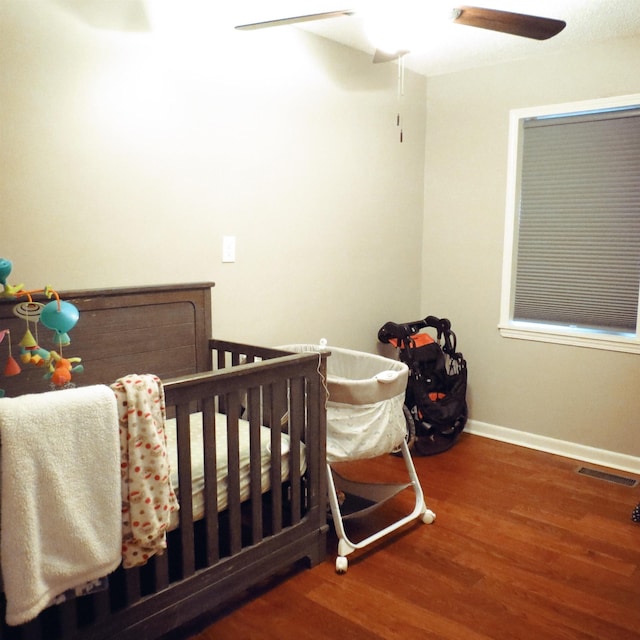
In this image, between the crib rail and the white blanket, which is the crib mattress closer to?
the crib rail

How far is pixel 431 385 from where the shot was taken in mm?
3451

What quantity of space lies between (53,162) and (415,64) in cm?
222

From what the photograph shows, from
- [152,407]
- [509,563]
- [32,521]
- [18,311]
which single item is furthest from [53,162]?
[509,563]

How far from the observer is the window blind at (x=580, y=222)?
3.12m

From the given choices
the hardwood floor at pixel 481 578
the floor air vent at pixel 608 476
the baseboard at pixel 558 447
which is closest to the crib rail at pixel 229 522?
the hardwood floor at pixel 481 578

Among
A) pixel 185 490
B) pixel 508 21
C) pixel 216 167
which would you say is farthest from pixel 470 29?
pixel 185 490

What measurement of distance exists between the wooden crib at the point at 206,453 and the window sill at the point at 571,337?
174cm

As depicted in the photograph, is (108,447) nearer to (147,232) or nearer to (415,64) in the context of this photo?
(147,232)

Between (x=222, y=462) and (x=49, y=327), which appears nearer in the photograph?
(x=49, y=327)

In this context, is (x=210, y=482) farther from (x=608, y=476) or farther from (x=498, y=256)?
(x=498, y=256)

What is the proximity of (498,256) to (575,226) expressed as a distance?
0.45 m

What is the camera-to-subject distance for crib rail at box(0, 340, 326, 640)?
168cm

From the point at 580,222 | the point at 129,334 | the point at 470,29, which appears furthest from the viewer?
the point at 580,222

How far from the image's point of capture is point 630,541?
2461 millimetres
